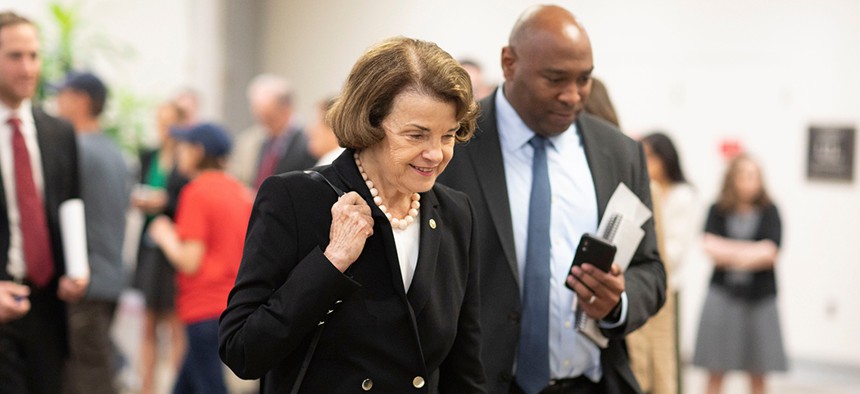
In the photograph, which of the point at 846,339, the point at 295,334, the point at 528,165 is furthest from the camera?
the point at 846,339

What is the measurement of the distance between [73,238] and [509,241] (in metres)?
1.91

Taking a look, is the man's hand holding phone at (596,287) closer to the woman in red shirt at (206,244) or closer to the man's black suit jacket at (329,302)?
the man's black suit jacket at (329,302)

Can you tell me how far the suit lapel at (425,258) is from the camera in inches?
85.6

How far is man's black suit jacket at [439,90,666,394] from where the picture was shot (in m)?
2.72

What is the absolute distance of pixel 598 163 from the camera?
9.52 ft

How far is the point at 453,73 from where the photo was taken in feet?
7.00

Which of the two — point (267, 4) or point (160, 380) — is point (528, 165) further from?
point (267, 4)

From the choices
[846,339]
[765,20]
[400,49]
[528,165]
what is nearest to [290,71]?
[765,20]

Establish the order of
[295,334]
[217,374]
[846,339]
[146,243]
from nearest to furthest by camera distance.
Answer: [295,334]
[217,374]
[146,243]
[846,339]

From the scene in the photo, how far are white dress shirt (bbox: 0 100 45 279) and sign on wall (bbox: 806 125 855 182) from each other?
20.5ft

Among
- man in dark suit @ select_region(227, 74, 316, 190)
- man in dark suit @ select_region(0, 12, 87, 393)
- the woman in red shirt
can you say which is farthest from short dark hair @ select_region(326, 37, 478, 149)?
man in dark suit @ select_region(227, 74, 316, 190)

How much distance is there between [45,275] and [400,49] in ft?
7.42

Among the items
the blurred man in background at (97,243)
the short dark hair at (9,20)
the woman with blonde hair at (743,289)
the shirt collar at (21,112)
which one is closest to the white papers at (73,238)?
the shirt collar at (21,112)

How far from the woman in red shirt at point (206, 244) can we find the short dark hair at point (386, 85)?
322 centimetres
